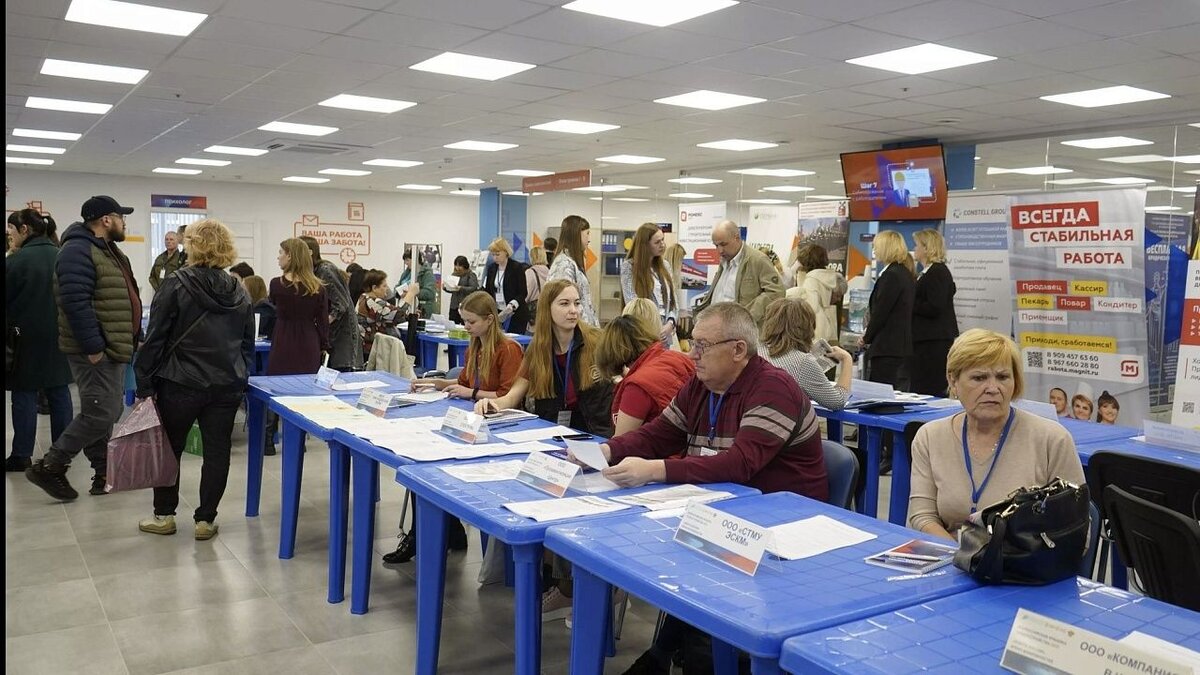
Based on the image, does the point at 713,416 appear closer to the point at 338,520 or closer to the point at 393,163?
the point at 338,520

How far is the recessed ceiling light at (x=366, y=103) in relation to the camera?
310 inches

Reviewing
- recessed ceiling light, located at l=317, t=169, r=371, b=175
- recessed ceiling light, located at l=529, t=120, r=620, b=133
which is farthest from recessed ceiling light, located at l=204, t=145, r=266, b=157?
recessed ceiling light, located at l=529, t=120, r=620, b=133

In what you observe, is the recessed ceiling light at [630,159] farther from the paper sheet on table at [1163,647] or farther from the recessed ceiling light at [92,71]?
the paper sheet on table at [1163,647]

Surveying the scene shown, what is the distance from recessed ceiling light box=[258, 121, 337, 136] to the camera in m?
9.52

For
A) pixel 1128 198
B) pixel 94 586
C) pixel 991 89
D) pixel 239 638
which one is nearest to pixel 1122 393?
pixel 1128 198

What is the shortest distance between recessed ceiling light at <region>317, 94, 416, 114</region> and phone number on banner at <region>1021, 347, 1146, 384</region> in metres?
5.37

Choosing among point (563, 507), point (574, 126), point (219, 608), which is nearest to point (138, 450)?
point (219, 608)

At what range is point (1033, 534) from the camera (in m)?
1.70

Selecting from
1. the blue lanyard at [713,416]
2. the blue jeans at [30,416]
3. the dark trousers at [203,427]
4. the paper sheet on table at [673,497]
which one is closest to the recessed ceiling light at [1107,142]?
the blue lanyard at [713,416]

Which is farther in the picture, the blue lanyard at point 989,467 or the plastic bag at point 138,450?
the plastic bag at point 138,450

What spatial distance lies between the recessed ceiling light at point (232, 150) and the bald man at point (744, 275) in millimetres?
7570

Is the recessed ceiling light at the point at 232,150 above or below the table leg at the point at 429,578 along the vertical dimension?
above

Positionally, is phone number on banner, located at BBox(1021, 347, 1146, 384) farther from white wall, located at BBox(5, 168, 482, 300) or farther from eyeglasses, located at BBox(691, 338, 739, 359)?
white wall, located at BBox(5, 168, 482, 300)

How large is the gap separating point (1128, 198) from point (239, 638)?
234 inches
